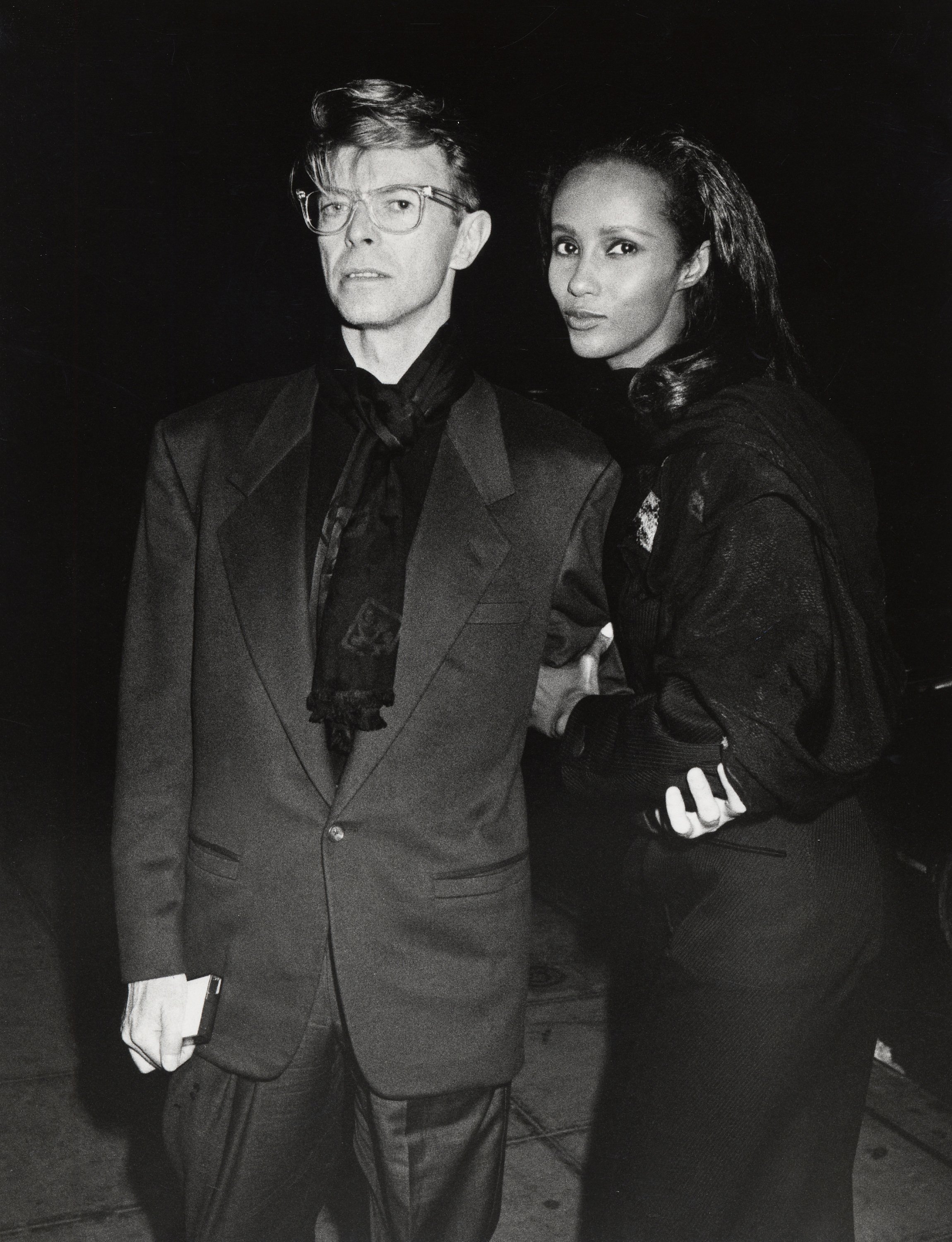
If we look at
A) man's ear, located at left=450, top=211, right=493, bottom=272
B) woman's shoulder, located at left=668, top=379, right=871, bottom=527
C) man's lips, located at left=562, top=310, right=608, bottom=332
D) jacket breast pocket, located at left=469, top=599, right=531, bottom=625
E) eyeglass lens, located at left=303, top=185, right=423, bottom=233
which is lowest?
jacket breast pocket, located at left=469, top=599, right=531, bottom=625

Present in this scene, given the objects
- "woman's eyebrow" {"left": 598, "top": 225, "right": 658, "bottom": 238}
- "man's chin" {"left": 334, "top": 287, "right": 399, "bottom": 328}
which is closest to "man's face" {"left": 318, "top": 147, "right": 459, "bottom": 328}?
"man's chin" {"left": 334, "top": 287, "right": 399, "bottom": 328}

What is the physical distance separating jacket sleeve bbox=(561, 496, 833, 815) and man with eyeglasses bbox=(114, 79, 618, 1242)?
217 millimetres

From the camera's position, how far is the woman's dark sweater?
1.67 m

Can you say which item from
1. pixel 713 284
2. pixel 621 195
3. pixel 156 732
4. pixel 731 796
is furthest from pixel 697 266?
pixel 156 732

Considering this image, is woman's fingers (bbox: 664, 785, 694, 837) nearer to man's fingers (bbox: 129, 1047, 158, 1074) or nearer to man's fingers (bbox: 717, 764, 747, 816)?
man's fingers (bbox: 717, 764, 747, 816)

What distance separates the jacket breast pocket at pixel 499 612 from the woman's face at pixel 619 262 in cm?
47

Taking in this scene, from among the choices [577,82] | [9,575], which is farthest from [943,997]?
[9,575]

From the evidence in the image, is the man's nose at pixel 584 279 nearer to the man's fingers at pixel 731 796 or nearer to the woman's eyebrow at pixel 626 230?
the woman's eyebrow at pixel 626 230

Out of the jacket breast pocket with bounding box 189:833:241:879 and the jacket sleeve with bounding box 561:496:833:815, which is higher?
the jacket sleeve with bounding box 561:496:833:815

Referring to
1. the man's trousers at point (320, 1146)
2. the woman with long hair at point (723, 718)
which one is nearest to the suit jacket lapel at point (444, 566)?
the woman with long hair at point (723, 718)

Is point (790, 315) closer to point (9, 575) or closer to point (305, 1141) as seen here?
point (305, 1141)

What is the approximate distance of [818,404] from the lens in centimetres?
183

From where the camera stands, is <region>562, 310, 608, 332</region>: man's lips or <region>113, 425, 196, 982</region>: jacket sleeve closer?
<region>113, 425, 196, 982</region>: jacket sleeve

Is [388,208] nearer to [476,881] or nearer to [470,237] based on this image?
[470,237]
